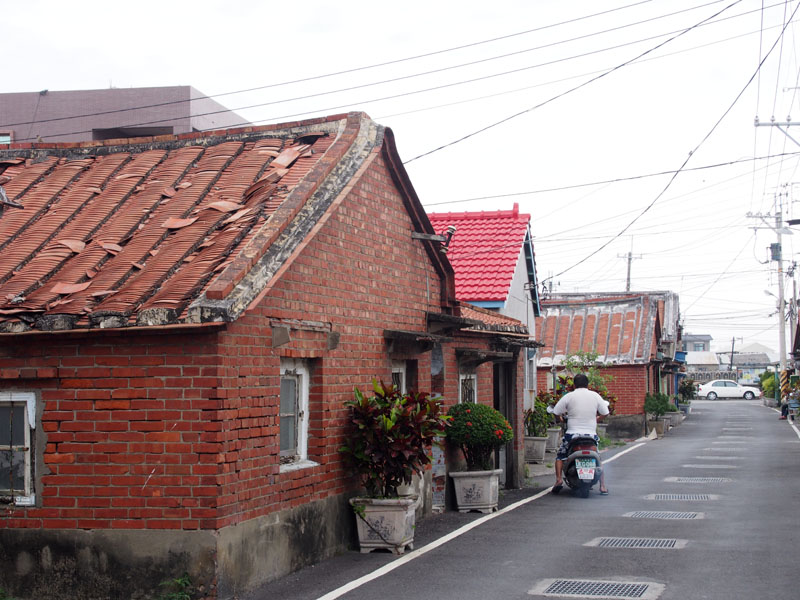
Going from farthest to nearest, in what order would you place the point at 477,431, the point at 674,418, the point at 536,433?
the point at 674,418 → the point at 536,433 → the point at 477,431

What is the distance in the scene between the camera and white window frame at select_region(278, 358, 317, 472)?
1037 centimetres

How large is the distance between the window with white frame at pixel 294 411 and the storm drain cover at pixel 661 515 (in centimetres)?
550

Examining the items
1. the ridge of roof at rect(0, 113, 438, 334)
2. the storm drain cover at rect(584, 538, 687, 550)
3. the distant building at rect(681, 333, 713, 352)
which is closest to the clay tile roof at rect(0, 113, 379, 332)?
A: the ridge of roof at rect(0, 113, 438, 334)

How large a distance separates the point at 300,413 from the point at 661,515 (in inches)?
237

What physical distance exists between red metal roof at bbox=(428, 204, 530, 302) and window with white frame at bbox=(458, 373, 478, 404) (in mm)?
4509

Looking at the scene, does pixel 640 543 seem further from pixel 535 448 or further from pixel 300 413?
pixel 535 448

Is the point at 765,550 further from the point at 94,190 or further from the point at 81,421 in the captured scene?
the point at 94,190

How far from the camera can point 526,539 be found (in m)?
11.9

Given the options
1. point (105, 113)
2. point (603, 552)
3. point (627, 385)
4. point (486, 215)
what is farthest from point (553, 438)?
point (105, 113)

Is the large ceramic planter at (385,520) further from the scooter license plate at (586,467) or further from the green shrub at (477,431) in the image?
the scooter license plate at (586,467)

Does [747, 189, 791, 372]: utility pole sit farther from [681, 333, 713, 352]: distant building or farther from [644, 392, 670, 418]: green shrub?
[681, 333, 713, 352]: distant building

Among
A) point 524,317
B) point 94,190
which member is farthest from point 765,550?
point 524,317

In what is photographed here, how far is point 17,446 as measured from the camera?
8906 mm

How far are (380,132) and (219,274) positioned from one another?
166 inches
